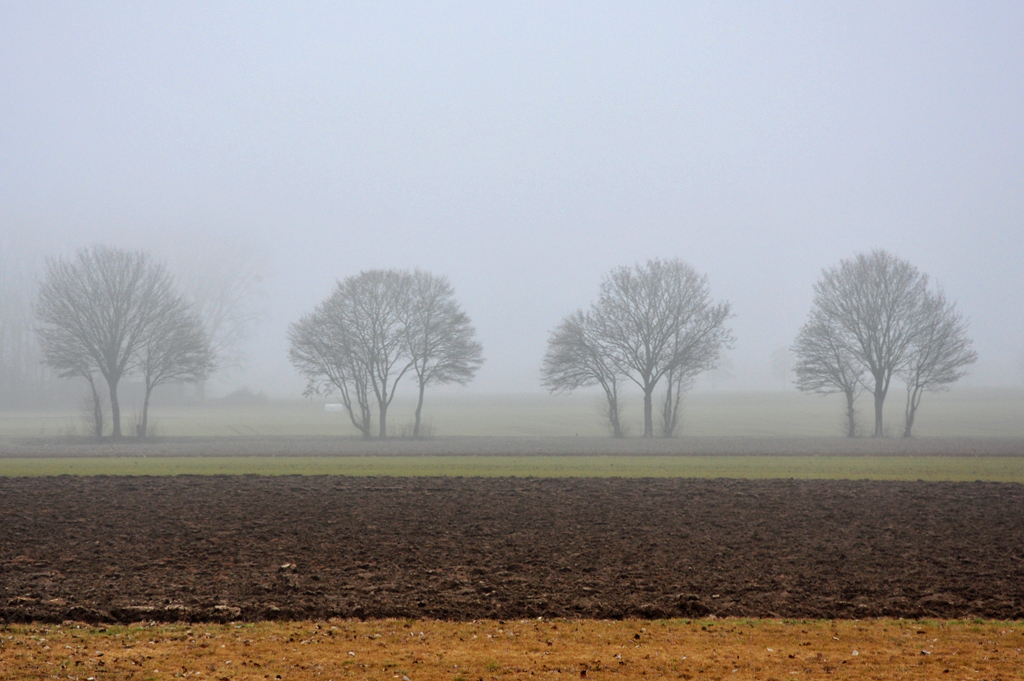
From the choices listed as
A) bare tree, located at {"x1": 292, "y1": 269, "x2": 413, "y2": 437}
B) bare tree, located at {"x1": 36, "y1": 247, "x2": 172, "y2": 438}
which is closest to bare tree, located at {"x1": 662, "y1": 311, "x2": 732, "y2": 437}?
bare tree, located at {"x1": 292, "y1": 269, "x2": 413, "y2": 437}

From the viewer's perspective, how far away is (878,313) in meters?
49.9

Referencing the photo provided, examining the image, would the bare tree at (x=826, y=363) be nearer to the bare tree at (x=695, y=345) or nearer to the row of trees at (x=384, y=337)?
the bare tree at (x=695, y=345)

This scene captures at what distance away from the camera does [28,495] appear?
21.0 meters

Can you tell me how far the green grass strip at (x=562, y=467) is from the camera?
27.2 meters

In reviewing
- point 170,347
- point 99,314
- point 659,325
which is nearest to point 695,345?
point 659,325

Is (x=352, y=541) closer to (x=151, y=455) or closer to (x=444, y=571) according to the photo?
(x=444, y=571)

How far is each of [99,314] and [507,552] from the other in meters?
44.1

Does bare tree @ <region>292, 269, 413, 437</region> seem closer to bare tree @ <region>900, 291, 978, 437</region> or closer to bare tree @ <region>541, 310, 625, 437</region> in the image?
bare tree @ <region>541, 310, 625, 437</region>

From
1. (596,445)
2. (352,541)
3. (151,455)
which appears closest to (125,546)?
(352,541)

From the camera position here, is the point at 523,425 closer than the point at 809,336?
No

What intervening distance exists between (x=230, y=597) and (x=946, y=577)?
10.7 metres

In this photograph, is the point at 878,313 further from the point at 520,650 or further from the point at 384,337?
the point at 520,650

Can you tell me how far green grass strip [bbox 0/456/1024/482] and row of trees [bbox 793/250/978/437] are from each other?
17.1 meters

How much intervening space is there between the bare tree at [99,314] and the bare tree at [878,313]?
4294 cm
